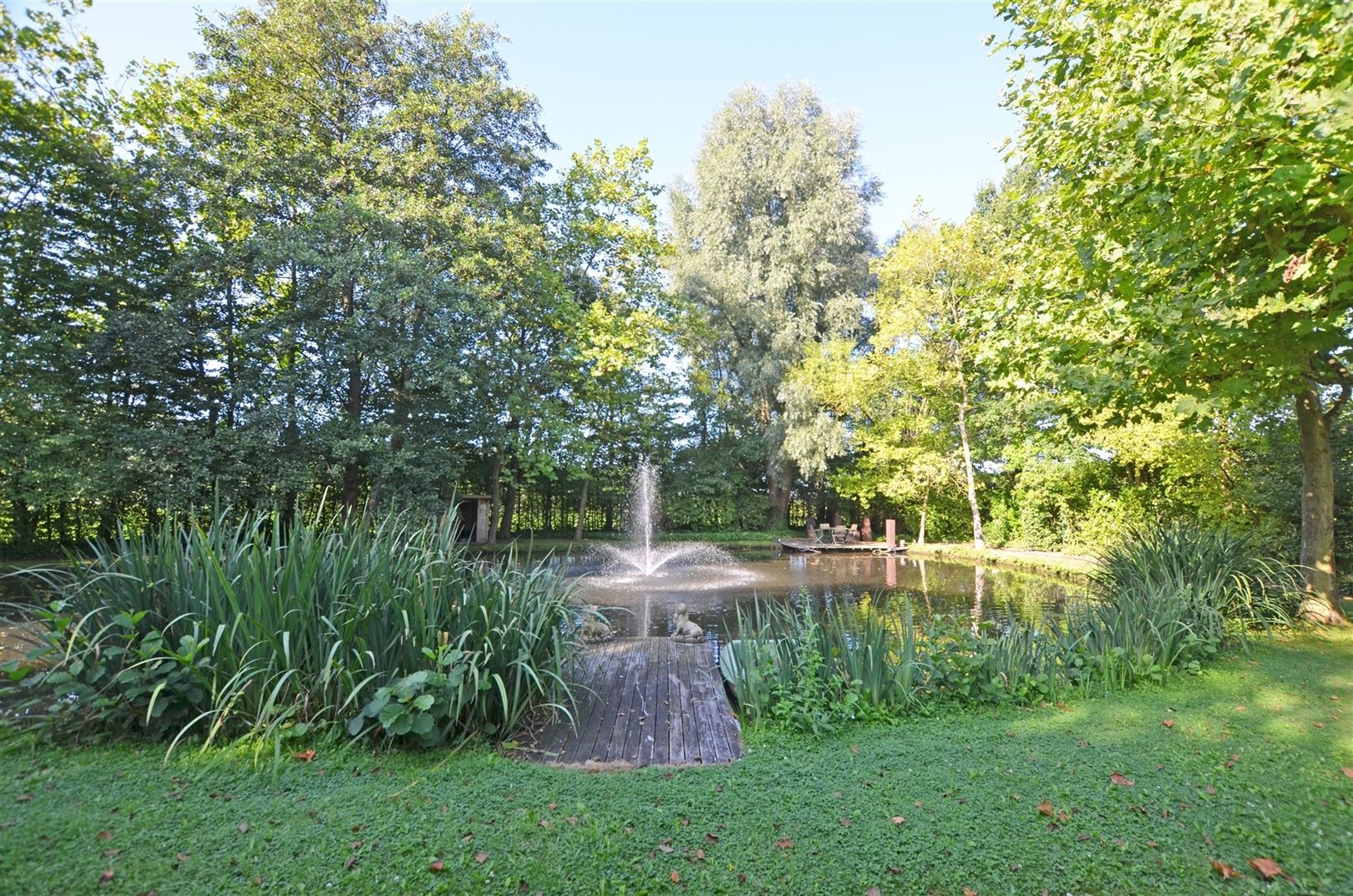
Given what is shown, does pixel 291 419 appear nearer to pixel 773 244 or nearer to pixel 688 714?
pixel 688 714

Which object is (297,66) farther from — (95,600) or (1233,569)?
(1233,569)

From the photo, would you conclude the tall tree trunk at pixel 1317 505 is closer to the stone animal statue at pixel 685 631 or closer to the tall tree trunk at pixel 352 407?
the stone animal statue at pixel 685 631

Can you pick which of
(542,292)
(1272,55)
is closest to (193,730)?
(1272,55)

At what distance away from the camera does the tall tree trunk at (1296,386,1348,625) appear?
19.1 feet

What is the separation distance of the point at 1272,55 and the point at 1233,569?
4.53 m

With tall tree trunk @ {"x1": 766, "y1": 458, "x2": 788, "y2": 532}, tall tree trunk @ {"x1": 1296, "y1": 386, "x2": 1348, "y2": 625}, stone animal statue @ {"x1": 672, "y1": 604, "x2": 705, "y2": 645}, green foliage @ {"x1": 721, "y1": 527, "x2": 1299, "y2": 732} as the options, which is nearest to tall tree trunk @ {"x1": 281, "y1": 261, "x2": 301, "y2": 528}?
stone animal statue @ {"x1": 672, "y1": 604, "x2": 705, "y2": 645}

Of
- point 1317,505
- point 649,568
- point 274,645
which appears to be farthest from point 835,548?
point 274,645

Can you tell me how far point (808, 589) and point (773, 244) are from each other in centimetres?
1308

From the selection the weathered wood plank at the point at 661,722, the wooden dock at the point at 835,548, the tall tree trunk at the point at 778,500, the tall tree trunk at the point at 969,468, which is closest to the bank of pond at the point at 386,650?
the weathered wood plank at the point at 661,722

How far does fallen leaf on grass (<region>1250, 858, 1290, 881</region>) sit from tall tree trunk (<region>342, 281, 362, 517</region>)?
12507 millimetres

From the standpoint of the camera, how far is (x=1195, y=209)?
13.8 feet

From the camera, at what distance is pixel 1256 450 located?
9953 millimetres

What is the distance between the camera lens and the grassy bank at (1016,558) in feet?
37.1

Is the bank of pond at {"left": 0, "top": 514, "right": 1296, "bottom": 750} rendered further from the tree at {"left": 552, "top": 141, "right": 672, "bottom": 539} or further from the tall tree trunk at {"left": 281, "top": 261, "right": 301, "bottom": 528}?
the tree at {"left": 552, "top": 141, "right": 672, "bottom": 539}
